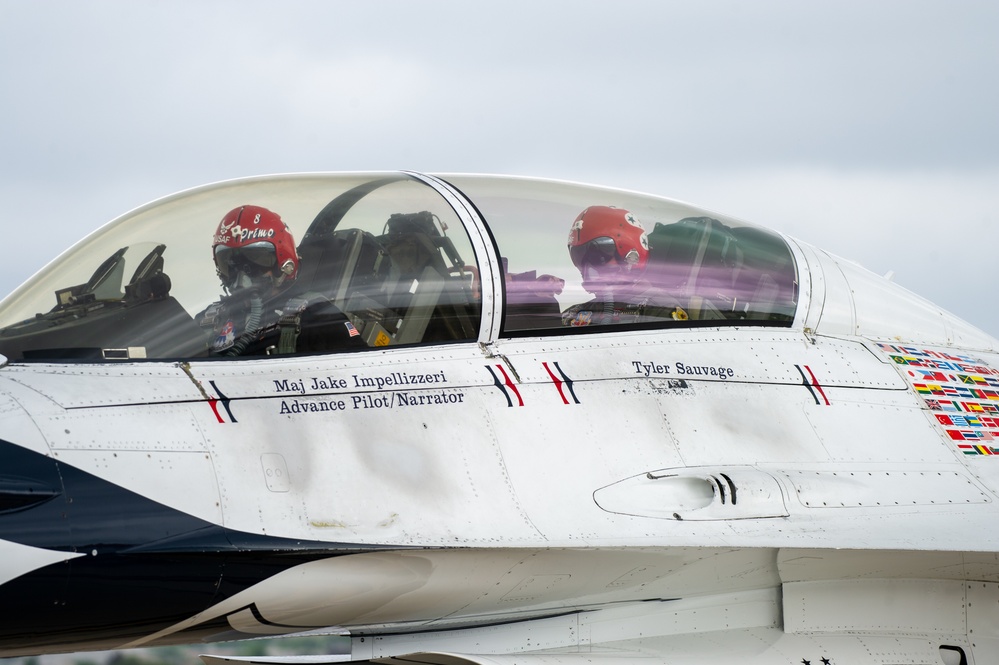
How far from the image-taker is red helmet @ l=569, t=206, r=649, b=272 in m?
6.08

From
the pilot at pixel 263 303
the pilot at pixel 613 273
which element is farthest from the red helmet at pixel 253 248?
the pilot at pixel 613 273

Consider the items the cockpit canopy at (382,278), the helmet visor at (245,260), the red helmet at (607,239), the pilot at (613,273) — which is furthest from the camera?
the red helmet at (607,239)

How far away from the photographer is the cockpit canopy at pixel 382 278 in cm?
511

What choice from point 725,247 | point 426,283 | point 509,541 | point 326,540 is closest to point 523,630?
point 509,541

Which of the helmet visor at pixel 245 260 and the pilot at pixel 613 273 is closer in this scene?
the helmet visor at pixel 245 260

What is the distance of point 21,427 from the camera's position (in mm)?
4500

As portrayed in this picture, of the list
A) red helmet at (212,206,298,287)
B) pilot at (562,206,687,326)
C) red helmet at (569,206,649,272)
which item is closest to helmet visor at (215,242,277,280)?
red helmet at (212,206,298,287)

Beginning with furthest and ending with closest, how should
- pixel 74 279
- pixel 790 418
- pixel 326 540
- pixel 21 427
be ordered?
1. pixel 790 418
2. pixel 74 279
3. pixel 326 540
4. pixel 21 427

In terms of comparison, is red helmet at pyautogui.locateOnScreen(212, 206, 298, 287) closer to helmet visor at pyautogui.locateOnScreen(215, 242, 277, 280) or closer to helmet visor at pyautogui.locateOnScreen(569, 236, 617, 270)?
helmet visor at pyautogui.locateOnScreen(215, 242, 277, 280)

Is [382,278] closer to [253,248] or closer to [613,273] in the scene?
[253,248]

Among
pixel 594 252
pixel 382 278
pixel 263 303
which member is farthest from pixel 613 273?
pixel 263 303

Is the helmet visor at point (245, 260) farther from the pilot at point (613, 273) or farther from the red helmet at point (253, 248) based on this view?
the pilot at point (613, 273)

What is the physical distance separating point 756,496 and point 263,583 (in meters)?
2.56

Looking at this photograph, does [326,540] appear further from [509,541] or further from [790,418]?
[790,418]
